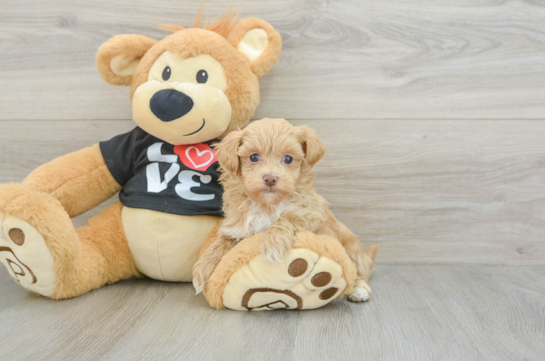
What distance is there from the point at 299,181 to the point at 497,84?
760 mm

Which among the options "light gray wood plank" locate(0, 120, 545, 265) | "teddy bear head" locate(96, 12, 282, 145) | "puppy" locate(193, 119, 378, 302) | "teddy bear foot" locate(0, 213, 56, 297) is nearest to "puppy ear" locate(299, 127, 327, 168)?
"puppy" locate(193, 119, 378, 302)

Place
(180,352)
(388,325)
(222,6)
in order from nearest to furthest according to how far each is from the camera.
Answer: (180,352) < (388,325) < (222,6)

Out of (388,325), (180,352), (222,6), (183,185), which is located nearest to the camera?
(180,352)

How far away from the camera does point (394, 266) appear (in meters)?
1.26

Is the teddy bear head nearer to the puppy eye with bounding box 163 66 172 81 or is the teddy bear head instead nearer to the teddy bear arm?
the puppy eye with bounding box 163 66 172 81

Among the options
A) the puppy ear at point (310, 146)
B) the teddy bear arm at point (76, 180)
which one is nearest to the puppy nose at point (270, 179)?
the puppy ear at point (310, 146)

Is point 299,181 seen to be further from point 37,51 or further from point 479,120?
point 37,51

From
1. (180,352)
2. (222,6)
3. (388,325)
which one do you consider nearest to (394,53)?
(222,6)

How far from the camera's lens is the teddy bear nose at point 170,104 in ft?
3.01

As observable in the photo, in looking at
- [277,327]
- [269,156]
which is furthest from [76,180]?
[277,327]

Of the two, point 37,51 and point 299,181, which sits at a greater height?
point 37,51

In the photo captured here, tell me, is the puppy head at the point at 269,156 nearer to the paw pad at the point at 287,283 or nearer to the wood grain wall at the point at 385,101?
the paw pad at the point at 287,283

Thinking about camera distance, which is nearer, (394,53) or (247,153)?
(247,153)

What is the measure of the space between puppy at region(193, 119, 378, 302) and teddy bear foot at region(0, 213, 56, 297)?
34 centimetres
